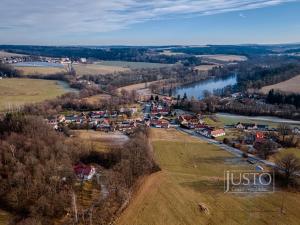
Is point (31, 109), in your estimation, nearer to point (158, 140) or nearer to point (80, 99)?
point (80, 99)

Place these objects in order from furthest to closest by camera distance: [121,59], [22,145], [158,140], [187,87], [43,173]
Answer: [121,59] → [187,87] → [158,140] → [22,145] → [43,173]

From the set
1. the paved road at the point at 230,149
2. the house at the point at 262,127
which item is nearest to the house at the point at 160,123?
the paved road at the point at 230,149

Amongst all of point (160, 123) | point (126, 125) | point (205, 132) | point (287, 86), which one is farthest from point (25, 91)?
point (287, 86)

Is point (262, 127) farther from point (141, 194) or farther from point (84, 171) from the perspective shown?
point (141, 194)

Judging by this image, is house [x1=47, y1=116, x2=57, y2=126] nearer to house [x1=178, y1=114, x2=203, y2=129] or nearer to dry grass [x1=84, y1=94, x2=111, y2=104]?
dry grass [x1=84, y1=94, x2=111, y2=104]

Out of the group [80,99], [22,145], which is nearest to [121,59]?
[80,99]
